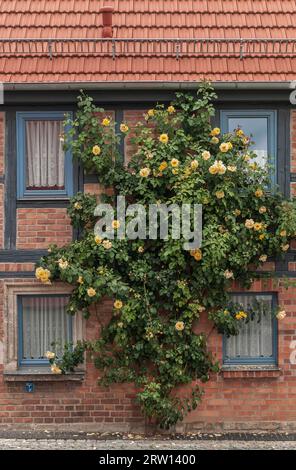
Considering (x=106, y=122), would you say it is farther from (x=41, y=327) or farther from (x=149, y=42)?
(x=41, y=327)

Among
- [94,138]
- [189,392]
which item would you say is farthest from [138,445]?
[94,138]

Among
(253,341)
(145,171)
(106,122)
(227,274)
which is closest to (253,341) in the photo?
(253,341)

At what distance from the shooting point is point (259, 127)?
8.98 m

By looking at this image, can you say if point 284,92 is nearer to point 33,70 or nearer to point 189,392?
point 33,70

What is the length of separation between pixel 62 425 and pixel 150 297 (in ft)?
6.11

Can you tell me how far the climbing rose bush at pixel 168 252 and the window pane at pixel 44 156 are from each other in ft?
1.03

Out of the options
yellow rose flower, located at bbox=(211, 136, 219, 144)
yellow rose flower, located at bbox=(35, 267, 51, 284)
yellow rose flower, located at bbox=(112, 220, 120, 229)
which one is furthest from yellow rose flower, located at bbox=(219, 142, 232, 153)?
yellow rose flower, located at bbox=(35, 267, 51, 284)

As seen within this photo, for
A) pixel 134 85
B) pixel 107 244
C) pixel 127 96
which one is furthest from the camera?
pixel 127 96

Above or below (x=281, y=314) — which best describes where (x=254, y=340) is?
below

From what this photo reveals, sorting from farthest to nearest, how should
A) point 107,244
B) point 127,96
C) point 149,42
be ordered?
1. point 149,42
2. point 127,96
3. point 107,244

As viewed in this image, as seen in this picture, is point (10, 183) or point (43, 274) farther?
point (10, 183)

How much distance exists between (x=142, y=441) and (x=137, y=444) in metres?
0.17

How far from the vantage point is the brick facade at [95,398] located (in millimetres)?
8852

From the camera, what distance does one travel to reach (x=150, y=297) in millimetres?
8516
